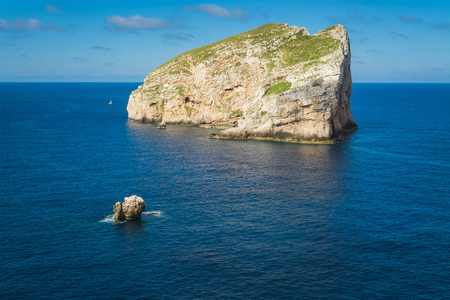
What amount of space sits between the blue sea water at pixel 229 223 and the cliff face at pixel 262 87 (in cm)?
1259

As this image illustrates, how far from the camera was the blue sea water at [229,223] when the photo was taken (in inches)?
1930

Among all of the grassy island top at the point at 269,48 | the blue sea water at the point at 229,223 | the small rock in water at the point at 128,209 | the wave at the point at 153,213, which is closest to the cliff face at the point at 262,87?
the grassy island top at the point at 269,48

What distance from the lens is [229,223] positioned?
66625mm

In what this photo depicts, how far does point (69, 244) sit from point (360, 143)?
95810mm

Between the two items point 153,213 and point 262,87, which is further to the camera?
point 262,87

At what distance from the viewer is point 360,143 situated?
129 metres

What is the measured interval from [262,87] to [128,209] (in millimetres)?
92146

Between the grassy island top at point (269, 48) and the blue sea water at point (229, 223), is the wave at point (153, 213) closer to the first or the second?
the blue sea water at point (229, 223)

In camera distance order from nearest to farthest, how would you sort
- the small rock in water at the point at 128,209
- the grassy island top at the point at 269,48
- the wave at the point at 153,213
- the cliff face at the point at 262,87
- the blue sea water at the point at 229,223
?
Result: the blue sea water at the point at 229,223, the small rock in water at the point at 128,209, the wave at the point at 153,213, the cliff face at the point at 262,87, the grassy island top at the point at 269,48

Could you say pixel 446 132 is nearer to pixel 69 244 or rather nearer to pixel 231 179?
pixel 231 179

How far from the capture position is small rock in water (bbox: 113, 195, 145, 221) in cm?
6812

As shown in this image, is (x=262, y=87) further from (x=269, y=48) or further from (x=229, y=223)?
(x=229, y=223)

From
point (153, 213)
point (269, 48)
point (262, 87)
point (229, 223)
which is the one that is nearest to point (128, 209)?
point (153, 213)

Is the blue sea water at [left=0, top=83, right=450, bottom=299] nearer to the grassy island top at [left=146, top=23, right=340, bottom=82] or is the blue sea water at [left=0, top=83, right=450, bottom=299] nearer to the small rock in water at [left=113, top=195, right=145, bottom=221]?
the small rock in water at [left=113, top=195, right=145, bottom=221]
